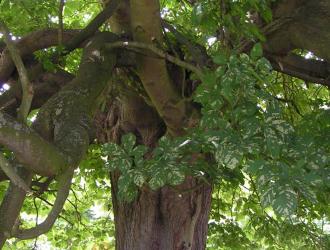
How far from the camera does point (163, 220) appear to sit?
16.1ft

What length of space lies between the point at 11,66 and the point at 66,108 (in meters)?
1.81

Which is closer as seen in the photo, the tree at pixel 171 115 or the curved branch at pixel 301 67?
the tree at pixel 171 115

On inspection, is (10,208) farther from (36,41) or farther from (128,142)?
(36,41)

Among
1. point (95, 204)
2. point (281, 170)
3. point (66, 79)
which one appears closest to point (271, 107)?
point (281, 170)

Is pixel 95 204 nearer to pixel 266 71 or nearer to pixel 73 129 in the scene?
pixel 73 129

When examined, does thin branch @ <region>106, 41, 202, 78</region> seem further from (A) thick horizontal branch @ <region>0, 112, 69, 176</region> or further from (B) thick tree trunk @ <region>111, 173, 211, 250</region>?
(A) thick horizontal branch @ <region>0, 112, 69, 176</region>

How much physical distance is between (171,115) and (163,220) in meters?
1.10

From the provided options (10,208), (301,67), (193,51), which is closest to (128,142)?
(10,208)

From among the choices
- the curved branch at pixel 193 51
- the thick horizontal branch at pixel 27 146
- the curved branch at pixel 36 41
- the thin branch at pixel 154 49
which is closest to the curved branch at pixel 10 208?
the thick horizontal branch at pixel 27 146

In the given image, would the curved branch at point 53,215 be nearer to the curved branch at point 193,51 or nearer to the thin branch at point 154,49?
the thin branch at point 154,49

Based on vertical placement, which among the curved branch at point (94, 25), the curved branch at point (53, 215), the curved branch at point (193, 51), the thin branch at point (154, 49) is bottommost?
the curved branch at point (53, 215)

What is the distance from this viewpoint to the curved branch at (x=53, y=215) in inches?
97.7

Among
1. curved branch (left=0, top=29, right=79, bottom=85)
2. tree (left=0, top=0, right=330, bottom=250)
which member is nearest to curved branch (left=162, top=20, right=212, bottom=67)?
tree (left=0, top=0, right=330, bottom=250)

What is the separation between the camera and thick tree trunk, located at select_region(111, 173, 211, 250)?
482 centimetres
